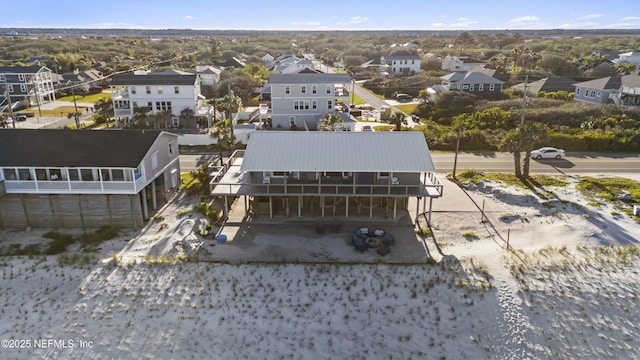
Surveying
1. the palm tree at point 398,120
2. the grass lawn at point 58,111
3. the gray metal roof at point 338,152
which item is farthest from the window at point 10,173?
the grass lawn at point 58,111

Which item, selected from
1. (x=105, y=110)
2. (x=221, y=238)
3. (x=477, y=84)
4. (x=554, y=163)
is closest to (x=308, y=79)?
(x=105, y=110)

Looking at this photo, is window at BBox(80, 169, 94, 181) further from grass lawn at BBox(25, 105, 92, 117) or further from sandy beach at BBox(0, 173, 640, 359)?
grass lawn at BBox(25, 105, 92, 117)

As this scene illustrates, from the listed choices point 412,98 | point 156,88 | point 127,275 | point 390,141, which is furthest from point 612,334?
point 412,98

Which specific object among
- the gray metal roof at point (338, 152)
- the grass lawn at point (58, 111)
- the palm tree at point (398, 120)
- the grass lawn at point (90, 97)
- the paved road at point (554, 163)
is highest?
the gray metal roof at point (338, 152)

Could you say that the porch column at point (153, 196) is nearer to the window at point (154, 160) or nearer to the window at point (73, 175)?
the window at point (154, 160)

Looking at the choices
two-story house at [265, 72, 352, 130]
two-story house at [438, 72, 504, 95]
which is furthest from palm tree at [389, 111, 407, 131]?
two-story house at [438, 72, 504, 95]

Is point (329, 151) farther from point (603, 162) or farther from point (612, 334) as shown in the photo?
point (603, 162)
